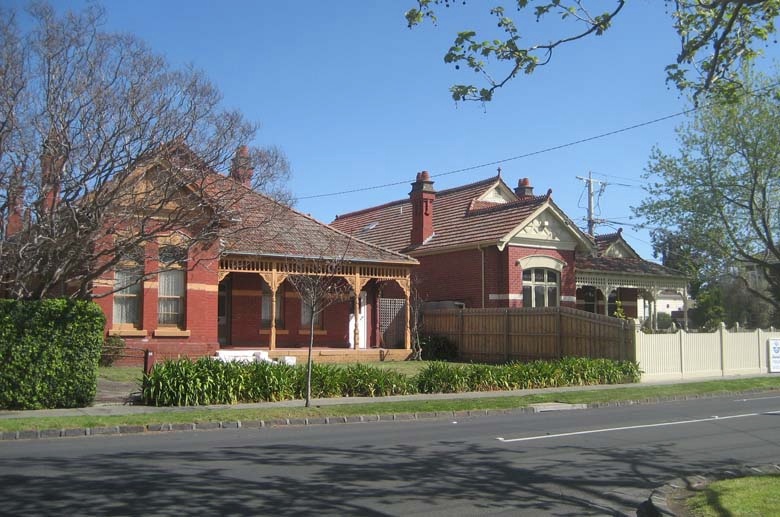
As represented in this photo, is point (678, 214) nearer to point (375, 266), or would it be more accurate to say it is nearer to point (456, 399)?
point (375, 266)

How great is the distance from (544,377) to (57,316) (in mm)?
13186

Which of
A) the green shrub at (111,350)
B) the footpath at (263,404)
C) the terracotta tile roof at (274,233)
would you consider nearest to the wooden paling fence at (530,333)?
the footpath at (263,404)

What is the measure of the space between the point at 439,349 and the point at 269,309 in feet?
23.4

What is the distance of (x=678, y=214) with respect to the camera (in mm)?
34438

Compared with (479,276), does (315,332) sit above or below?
below

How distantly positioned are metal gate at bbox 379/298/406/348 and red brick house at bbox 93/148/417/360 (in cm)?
9

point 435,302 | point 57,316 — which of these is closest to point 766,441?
point 57,316

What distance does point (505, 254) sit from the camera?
30938mm

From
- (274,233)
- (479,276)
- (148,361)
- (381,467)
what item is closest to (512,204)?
(479,276)

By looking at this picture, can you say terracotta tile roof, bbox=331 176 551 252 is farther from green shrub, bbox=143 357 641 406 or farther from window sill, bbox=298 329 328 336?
green shrub, bbox=143 357 641 406

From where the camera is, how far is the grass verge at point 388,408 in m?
13.6

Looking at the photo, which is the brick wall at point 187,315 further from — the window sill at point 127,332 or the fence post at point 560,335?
the fence post at point 560,335

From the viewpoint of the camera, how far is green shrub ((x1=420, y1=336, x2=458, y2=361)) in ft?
102

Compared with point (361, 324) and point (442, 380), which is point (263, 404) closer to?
point (442, 380)
